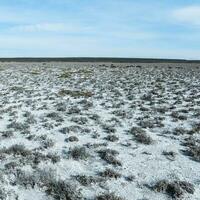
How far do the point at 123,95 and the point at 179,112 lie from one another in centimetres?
885

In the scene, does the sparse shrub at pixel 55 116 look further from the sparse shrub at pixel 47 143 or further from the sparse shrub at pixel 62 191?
the sparse shrub at pixel 62 191

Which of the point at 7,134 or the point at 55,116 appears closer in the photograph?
the point at 7,134

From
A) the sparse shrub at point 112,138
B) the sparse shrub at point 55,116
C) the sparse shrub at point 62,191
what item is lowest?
the sparse shrub at point 55,116

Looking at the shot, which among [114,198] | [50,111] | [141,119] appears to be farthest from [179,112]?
[114,198]

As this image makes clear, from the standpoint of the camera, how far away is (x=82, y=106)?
25375mm

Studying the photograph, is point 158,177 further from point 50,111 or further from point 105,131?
point 50,111

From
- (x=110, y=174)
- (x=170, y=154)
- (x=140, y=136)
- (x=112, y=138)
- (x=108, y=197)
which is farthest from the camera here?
(x=140, y=136)

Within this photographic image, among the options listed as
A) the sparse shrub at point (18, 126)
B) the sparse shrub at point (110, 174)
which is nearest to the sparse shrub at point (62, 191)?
the sparse shrub at point (110, 174)

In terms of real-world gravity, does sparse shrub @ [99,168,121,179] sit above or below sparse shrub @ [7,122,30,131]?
above

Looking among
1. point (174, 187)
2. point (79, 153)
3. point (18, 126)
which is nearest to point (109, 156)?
point (79, 153)

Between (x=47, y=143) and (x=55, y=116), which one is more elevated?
(x=47, y=143)

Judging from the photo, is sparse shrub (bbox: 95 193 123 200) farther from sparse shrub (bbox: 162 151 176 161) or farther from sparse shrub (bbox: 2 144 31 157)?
sparse shrub (bbox: 2 144 31 157)

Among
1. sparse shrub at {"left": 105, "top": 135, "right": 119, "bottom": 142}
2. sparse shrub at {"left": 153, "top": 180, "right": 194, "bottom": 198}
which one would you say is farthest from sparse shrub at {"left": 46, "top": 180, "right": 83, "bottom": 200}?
sparse shrub at {"left": 105, "top": 135, "right": 119, "bottom": 142}

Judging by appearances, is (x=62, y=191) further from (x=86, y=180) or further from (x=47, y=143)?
(x=47, y=143)
